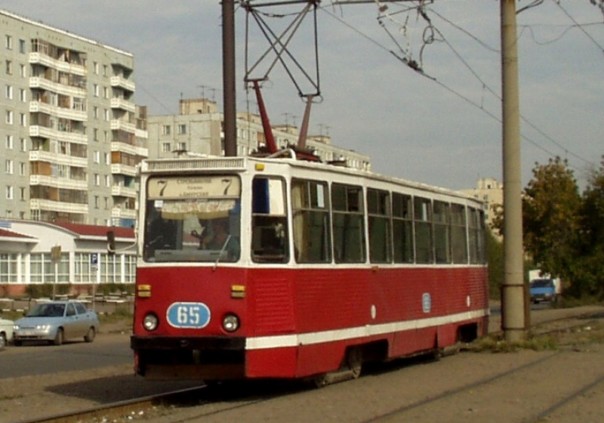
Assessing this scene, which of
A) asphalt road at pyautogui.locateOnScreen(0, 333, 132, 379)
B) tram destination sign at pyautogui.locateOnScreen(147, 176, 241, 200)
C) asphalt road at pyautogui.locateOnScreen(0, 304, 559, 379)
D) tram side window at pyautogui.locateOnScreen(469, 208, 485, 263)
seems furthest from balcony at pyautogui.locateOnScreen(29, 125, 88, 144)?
tram destination sign at pyautogui.locateOnScreen(147, 176, 241, 200)

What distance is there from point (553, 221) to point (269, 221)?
45096 mm

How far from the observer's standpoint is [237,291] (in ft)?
49.0

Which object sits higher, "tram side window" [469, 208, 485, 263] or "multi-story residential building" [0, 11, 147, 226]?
"multi-story residential building" [0, 11, 147, 226]

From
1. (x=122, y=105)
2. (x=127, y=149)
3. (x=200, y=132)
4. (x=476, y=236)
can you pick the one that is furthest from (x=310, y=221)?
(x=200, y=132)

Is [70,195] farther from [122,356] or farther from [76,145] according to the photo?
[122,356]

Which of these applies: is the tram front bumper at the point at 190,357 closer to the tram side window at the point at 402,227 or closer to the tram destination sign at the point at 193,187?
the tram destination sign at the point at 193,187

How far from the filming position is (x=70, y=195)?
103688mm

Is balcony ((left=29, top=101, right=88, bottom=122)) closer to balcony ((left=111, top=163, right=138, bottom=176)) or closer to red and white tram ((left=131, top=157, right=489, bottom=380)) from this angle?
balcony ((left=111, top=163, right=138, bottom=176))

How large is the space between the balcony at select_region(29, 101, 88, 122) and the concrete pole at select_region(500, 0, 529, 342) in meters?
77.3

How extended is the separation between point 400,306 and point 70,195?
86.9m

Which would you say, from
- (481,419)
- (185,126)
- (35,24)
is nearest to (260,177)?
(481,419)

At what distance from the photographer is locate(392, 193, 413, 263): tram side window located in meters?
19.2

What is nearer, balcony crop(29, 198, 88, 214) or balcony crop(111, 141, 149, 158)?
balcony crop(29, 198, 88, 214)

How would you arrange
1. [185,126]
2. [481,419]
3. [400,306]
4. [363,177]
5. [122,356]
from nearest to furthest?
[481,419]
[363,177]
[400,306]
[122,356]
[185,126]
